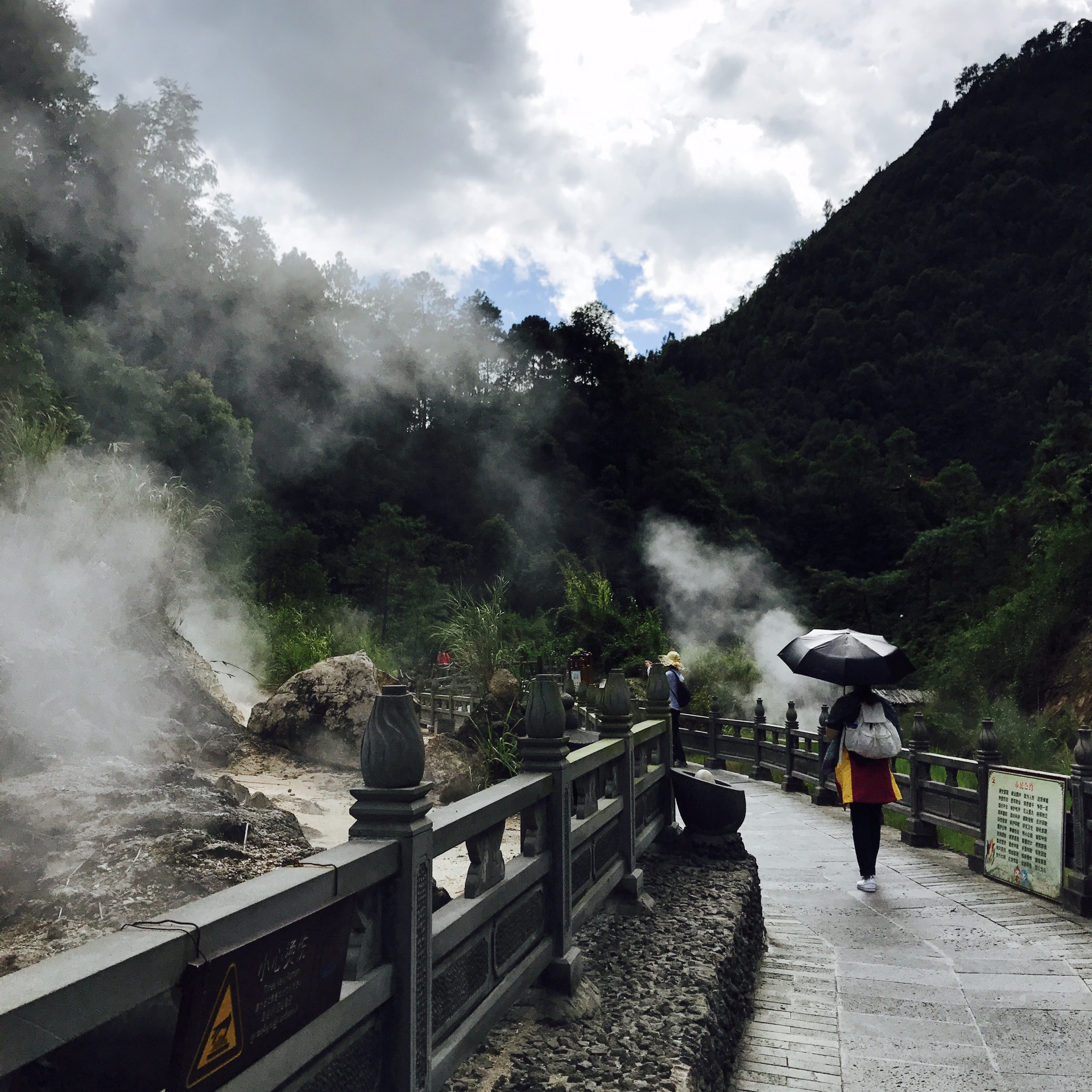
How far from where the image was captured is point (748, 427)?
173 ft

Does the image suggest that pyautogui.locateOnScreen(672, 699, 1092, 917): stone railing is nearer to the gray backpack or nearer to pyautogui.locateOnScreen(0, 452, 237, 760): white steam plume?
the gray backpack

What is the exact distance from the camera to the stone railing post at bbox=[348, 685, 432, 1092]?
220cm

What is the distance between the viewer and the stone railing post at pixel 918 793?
8352 mm

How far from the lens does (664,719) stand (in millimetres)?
6094

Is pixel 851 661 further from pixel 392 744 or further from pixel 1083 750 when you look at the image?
pixel 392 744

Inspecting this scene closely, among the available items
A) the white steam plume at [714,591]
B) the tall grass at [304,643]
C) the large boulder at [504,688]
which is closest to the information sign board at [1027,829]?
the large boulder at [504,688]

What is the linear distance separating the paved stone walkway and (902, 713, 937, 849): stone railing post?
0.85 metres

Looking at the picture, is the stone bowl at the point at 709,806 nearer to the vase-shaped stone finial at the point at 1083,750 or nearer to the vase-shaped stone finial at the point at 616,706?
the vase-shaped stone finial at the point at 616,706

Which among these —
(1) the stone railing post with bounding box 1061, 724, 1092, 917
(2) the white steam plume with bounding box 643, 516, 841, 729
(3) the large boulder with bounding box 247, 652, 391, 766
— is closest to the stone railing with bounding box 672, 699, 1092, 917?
(1) the stone railing post with bounding box 1061, 724, 1092, 917

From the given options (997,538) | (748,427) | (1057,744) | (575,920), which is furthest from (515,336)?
(575,920)

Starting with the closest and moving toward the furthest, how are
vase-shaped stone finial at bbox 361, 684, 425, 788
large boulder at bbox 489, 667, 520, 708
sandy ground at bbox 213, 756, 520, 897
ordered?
1. vase-shaped stone finial at bbox 361, 684, 425, 788
2. sandy ground at bbox 213, 756, 520, 897
3. large boulder at bbox 489, 667, 520, 708

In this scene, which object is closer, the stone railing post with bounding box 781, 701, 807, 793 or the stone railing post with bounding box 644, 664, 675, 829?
the stone railing post with bounding box 644, 664, 675, 829

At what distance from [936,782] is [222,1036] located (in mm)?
7810

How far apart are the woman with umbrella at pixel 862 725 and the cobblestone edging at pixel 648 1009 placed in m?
1.31
